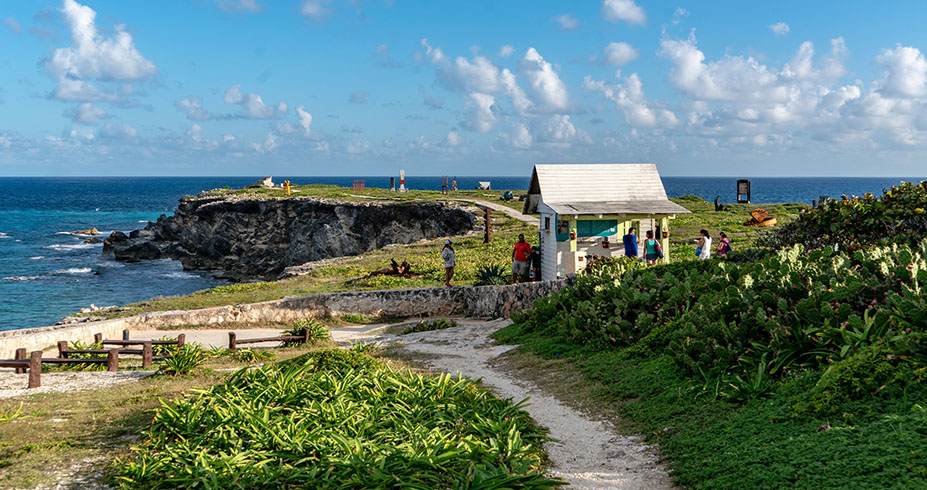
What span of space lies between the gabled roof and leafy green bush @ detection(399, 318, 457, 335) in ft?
15.8

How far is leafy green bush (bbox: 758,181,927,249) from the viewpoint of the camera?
1279 cm

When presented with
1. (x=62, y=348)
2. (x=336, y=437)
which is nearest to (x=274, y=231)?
(x=62, y=348)

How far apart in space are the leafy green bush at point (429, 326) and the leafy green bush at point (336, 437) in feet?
30.8

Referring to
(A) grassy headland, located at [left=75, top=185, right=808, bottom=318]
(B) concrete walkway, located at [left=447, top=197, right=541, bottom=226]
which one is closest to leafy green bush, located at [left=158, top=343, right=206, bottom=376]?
(A) grassy headland, located at [left=75, top=185, right=808, bottom=318]

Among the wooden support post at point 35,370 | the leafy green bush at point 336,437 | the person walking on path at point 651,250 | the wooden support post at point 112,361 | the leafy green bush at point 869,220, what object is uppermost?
the leafy green bush at point 869,220

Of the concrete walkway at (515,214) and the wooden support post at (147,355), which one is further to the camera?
the concrete walkway at (515,214)

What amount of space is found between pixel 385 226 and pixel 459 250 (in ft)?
74.1

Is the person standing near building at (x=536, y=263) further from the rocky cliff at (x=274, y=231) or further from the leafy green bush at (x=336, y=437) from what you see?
the rocky cliff at (x=274, y=231)

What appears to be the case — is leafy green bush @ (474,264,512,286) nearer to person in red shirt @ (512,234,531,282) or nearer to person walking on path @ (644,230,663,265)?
person in red shirt @ (512,234,531,282)

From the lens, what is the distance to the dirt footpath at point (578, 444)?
7320 millimetres

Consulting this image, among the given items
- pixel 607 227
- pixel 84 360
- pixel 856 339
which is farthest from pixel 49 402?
pixel 607 227

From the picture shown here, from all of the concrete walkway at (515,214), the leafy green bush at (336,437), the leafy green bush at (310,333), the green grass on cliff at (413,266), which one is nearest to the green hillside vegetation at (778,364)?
the leafy green bush at (336,437)

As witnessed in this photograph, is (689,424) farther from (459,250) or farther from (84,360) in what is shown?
(459,250)

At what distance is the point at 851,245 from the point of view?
13.3 metres
